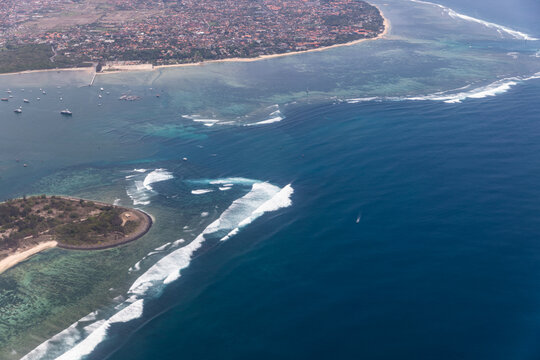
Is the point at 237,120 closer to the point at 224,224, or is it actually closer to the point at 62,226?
the point at 224,224

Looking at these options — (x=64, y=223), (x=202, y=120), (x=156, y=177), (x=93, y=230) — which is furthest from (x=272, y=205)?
(x=202, y=120)

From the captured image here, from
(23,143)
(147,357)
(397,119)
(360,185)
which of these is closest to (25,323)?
(147,357)

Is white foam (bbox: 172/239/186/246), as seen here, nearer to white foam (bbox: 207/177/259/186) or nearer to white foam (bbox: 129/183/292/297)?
white foam (bbox: 129/183/292/297)

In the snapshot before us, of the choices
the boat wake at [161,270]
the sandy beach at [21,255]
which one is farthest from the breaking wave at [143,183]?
the sandy beach at [21,255]

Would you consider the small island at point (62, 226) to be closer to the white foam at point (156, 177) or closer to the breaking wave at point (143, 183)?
the breaking wave at point (143, 183)

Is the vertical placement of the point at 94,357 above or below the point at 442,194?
below

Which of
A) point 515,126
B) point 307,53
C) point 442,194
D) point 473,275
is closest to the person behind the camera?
point 473,275

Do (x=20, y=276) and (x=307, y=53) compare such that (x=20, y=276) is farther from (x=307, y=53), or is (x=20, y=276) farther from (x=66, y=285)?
(x=307, y=53)
